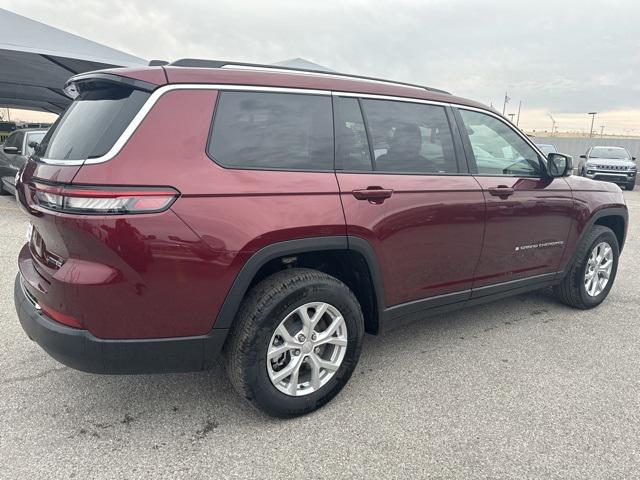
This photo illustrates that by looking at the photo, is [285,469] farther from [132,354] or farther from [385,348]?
[385,348]

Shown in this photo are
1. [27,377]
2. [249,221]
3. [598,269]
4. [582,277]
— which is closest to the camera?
[249,221]

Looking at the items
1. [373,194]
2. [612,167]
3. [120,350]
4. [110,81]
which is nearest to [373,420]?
[373,194]

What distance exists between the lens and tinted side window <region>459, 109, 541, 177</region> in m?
3.36

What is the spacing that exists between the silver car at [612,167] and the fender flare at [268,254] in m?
17.7

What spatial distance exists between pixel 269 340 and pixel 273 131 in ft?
3.52

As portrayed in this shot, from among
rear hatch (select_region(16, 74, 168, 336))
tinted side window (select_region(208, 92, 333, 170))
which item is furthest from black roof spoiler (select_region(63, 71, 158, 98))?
tinted side window (select_region(208, 92, 333, 170))

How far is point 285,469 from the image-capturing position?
7.15 ft

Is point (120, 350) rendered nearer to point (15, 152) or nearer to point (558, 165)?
point (558, 165)

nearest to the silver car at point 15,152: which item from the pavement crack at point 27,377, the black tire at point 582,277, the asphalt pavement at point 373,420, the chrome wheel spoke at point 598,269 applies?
the asphalt pavement at point 373,420

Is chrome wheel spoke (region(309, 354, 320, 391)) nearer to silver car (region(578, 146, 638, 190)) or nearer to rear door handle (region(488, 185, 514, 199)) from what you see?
rear door handle (region(488, 185, 514, 199))

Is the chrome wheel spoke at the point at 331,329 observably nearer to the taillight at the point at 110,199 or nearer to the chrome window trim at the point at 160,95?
the taillight at the point at 110,199

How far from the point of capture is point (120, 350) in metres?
2.13

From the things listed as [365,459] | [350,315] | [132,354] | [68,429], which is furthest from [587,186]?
[68,429]

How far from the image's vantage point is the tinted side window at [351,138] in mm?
2646
